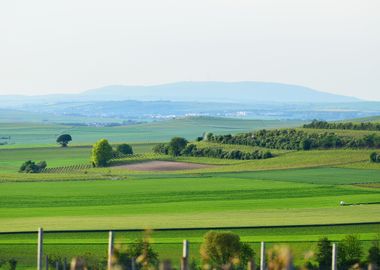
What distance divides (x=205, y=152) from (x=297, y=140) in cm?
786

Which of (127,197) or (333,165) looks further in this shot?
(333,165)

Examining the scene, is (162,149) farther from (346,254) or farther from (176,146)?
(346,254)

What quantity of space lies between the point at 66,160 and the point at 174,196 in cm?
3543

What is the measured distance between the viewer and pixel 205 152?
89.2 metres

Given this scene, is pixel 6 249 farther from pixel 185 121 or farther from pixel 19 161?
pixel 185 121

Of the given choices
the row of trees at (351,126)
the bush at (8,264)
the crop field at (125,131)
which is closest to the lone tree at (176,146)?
the row of trees at (351,126)

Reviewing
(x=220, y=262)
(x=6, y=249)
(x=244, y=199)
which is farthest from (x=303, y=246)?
(x=244, y=199)

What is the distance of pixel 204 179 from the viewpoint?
227 feet

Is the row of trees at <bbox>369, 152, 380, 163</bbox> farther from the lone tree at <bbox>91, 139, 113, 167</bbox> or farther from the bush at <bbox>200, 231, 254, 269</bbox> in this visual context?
the bush at <bbox>200, 231, 254, 269</bbox>

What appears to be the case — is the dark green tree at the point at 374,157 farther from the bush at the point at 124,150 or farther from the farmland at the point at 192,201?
the bush at the point at 124,150

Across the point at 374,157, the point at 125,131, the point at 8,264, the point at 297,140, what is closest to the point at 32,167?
the point at 297,140

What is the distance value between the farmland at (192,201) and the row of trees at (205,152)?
114 cm

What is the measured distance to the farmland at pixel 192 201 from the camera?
3775cm

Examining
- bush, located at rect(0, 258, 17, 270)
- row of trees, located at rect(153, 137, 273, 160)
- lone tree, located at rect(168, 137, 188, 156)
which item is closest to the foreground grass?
bush, located at rect(0, 258, 17, 270)
